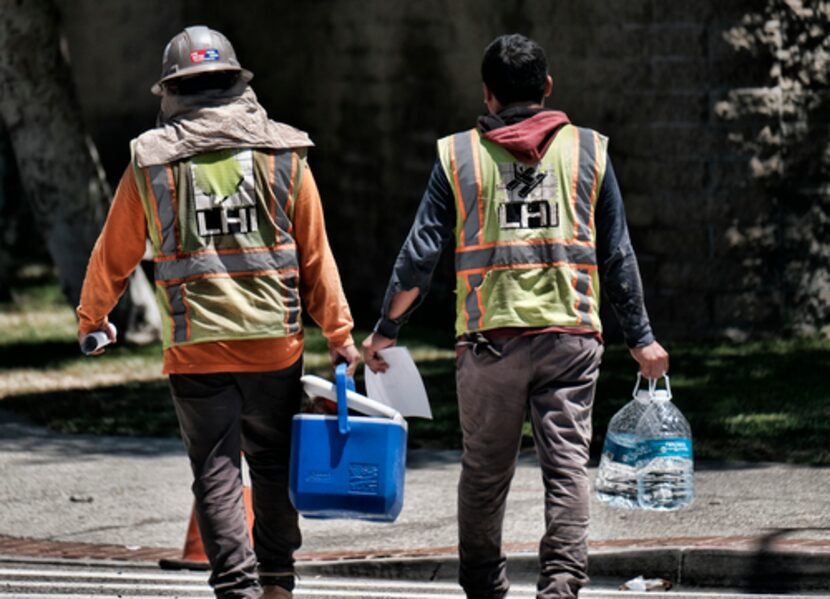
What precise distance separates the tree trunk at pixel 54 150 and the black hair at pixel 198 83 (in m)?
7.86

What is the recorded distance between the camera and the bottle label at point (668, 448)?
250 inches

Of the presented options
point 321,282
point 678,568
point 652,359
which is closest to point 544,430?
point 652,359

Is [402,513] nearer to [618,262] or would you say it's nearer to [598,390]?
[618,262]

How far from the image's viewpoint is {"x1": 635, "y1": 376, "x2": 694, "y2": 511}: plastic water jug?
6.37 meters

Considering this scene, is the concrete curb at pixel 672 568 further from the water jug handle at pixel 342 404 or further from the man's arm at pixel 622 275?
the water jug handle at pixel 342 404

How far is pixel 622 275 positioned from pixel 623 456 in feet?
2.46

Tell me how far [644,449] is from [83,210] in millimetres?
8417

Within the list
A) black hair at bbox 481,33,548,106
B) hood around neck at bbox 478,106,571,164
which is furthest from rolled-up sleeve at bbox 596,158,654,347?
black hair at bbox 481,33,548,106

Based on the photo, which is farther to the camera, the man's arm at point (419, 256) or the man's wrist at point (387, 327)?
the man's wrist at point (387, 327)

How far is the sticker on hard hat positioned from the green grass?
174 inches

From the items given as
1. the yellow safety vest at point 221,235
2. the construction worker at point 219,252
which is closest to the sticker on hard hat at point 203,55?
the construction worker at point 219,252

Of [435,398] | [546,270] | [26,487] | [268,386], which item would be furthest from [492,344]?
[435,398]

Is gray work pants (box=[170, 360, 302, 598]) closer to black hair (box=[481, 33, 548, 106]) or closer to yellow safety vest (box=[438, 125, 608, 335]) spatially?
yellow safety vest (box=[438, 125, 608, 335])

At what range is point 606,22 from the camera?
13.5 metres
